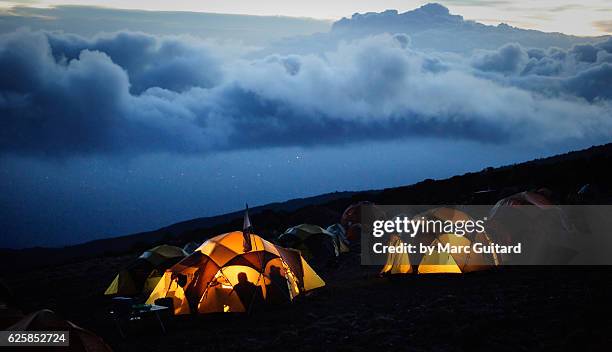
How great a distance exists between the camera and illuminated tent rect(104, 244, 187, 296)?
21.8 meters

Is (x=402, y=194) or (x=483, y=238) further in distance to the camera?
(x=402, y=194)

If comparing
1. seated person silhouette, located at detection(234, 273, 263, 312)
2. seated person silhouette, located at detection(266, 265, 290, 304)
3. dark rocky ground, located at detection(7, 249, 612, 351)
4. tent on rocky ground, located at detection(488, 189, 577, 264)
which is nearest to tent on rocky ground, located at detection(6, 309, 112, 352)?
dark rocky ground, located at detection(7, 249, 612, 351)

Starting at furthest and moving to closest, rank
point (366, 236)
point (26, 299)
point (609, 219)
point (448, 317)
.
Result: point (366, 236) < point (609, 219) < point (26, 299) < point (448, 317)

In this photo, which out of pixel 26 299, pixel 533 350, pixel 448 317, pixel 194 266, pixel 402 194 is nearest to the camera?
pixel 533 350

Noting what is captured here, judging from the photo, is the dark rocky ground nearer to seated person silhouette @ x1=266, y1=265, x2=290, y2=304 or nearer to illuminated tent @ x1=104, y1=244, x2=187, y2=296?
seated person silhouette @ x1=266, y1=265, x2=290, y2=304

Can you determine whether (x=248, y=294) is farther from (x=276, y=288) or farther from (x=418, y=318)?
(x=418, y=318)

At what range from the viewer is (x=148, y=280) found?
70.8 ft

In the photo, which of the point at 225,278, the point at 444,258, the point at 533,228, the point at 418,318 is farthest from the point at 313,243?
the point at 418,318

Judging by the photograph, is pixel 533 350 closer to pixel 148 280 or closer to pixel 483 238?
pixel 483 238

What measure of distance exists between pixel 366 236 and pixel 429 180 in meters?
30.4

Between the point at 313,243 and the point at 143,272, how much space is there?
8.38 meters

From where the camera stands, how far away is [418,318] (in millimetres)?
15148

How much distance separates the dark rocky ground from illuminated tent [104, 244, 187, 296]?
0.87m

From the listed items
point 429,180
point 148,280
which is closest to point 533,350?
point 148,280
